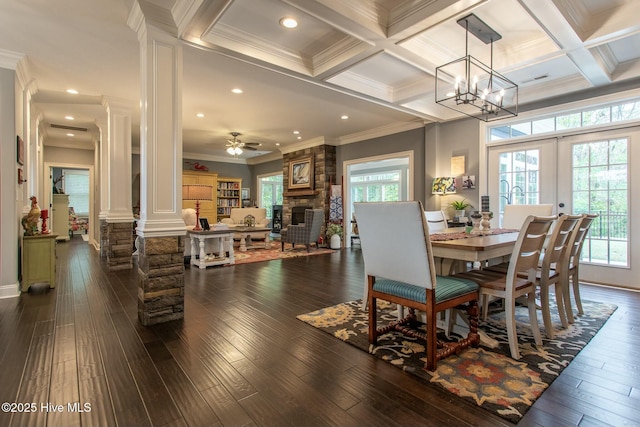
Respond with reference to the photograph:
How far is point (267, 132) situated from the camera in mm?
7219

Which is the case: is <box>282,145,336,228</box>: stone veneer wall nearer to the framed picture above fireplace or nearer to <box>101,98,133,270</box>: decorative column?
the framed picture above fireplace

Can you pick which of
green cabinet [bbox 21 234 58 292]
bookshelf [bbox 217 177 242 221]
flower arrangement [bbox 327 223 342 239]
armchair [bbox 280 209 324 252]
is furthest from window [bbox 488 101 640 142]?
bookshelf [bbox 217 177 242 221]

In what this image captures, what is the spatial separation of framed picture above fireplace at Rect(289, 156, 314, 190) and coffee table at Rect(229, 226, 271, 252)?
1.61m

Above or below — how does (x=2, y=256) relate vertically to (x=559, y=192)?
below

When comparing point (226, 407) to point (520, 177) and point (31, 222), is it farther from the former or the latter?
point (520, 177)

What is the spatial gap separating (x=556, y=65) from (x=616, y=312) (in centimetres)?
298

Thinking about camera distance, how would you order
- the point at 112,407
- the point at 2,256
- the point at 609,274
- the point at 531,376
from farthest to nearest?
1. the point at 609,274
2. the point at 2,256
3. the point at 531,376
4. the point at 112,407

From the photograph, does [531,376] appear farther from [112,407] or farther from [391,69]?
[391,69]

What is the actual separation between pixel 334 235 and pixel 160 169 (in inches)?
205

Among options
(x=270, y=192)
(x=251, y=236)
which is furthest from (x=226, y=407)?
(x=270, y=192)

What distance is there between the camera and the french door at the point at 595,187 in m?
3.98

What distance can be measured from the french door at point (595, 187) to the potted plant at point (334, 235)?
392 centimetres

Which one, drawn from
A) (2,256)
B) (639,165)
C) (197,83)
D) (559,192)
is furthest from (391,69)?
(2,256)

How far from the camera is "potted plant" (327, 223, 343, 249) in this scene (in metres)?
7.57
